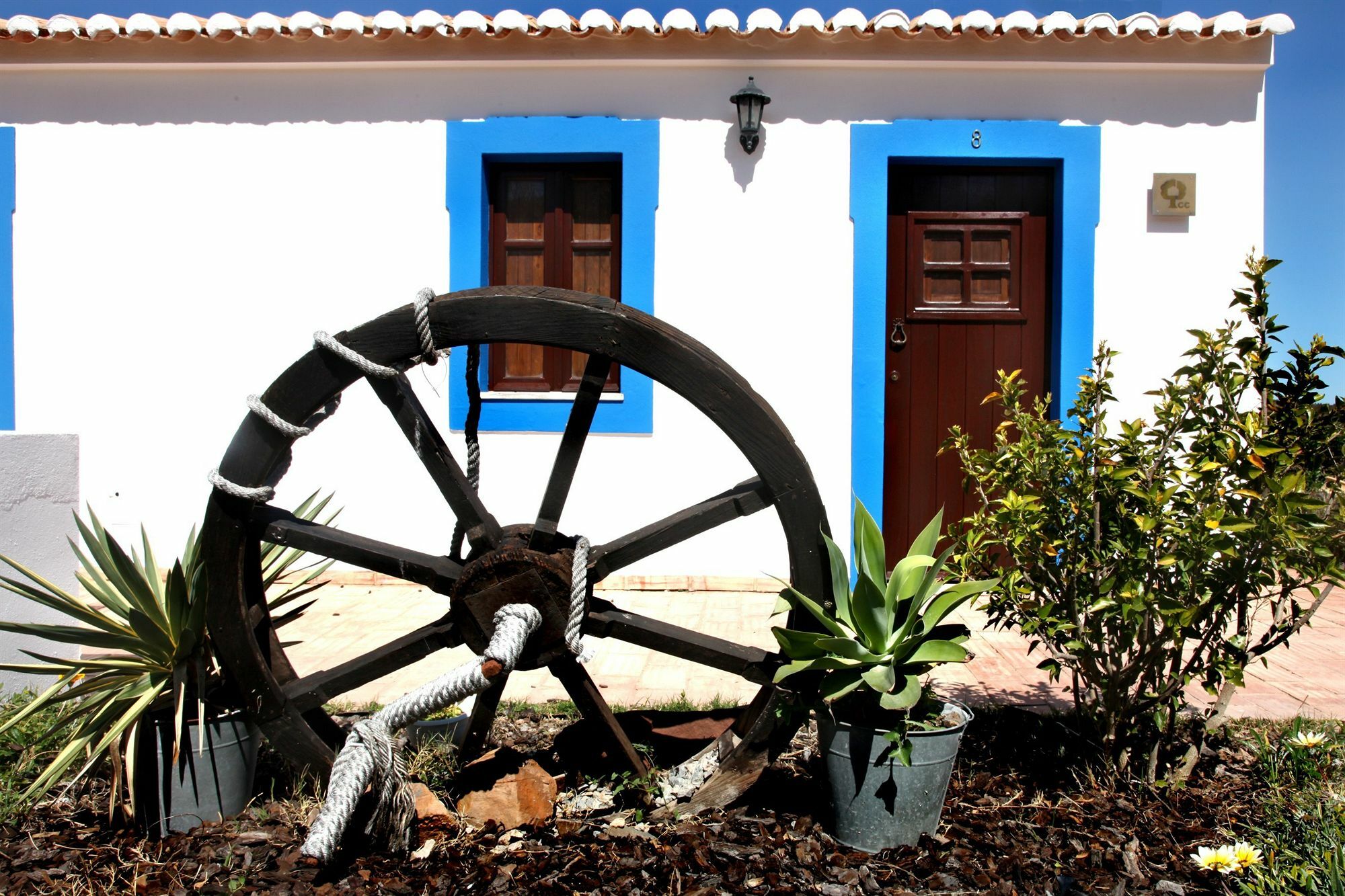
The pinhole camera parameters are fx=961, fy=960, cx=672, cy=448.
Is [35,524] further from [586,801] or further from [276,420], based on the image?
[586,801]

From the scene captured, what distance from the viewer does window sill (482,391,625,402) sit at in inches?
233

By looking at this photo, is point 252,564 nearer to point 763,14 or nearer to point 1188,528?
point 1188,528

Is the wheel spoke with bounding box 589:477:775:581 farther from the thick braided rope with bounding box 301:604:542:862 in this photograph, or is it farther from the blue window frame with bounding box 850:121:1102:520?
the blue window frame with bounding box 850:121:1102:520

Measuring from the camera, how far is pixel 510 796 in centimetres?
266

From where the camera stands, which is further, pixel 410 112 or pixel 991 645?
pixel 410 112

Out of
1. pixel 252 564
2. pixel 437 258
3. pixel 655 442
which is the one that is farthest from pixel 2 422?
pixel 252 564

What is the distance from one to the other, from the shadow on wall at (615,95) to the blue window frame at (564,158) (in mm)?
136

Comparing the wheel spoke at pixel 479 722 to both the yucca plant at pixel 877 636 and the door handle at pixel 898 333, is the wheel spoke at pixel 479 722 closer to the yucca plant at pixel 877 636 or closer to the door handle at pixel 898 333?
the yucca plant at pixel 877 636

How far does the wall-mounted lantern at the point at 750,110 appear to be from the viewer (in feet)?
18.4

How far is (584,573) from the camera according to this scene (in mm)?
2551

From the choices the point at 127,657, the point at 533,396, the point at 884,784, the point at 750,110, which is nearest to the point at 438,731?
the point at 127,657

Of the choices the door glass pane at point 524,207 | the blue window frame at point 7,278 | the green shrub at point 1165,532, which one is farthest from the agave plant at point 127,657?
the blue window frame at point 7,278

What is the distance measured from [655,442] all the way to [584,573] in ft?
11.1

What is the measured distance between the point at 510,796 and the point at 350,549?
813 millimetres
